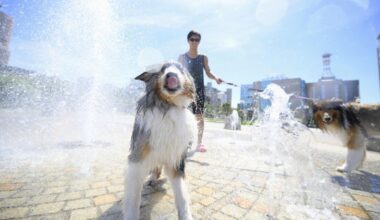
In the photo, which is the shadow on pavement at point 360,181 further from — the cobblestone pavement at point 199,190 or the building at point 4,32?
the building at point 4,32

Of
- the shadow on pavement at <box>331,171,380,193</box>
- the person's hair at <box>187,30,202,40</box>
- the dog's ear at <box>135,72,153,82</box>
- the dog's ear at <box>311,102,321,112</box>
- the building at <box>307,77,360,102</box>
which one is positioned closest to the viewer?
the dog's ear at <box>135,72,153,82</box>

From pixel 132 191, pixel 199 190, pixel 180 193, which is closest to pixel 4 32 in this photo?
pixel 132 191

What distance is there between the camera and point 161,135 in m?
2.24

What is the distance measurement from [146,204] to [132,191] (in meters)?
0.50

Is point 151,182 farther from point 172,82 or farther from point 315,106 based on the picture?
point 315,106

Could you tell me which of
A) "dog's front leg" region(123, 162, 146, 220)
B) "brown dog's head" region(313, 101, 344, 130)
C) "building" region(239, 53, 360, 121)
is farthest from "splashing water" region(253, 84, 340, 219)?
"building" region(239, 53, 360, 121)

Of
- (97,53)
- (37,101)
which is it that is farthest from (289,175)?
(37,101)

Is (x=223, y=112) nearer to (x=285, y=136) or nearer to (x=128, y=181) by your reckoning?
(x=285, y=136)

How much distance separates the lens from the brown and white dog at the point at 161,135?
2.15 m

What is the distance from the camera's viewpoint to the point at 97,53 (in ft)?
28.8

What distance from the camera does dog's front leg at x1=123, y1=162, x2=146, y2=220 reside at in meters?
2.07

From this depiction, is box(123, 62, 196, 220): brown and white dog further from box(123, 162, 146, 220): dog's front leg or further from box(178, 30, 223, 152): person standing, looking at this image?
box(178, 30, 223, 152): person standing

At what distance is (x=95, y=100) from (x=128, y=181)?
30.7 ft

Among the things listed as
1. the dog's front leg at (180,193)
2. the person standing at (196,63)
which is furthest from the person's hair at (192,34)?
the dog's front leg at (180,193)
